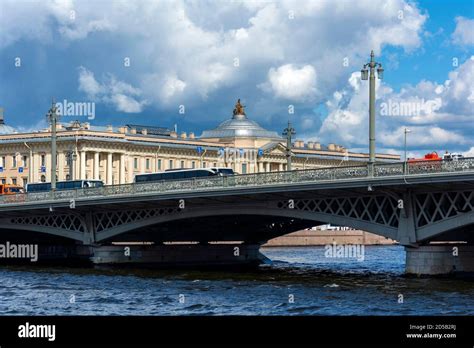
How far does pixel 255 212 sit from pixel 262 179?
2.32 meters

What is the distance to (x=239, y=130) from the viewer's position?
138m

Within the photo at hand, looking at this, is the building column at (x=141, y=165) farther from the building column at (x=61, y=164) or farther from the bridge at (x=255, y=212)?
the bridge at (x=255, y=212)

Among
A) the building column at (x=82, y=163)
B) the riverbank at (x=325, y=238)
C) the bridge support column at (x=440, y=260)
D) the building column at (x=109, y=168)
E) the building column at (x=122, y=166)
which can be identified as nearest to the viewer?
the bridge support column at (x=440, y=260)

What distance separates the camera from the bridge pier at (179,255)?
6394 centimetres

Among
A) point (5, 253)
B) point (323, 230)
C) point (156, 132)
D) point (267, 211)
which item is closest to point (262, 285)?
point (267, 211)

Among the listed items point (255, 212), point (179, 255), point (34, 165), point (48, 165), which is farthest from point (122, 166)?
point (255, 212)

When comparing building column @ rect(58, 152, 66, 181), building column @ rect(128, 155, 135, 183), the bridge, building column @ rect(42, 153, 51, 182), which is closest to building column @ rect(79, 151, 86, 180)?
building column @ rect(58, 152, 66, 181)

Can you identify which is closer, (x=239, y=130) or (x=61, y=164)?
(x=61, y=164)

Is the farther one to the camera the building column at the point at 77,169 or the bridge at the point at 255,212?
the building column at the point at 77,169

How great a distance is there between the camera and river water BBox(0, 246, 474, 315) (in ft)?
118

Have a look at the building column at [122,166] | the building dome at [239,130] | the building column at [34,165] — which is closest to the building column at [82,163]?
the building column at [34,165]

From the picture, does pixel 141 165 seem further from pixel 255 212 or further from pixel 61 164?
pixel 255 212
